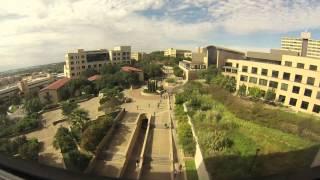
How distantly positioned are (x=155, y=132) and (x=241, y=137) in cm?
366

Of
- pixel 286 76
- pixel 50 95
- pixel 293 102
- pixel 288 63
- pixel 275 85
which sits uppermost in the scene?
pixel 288 63

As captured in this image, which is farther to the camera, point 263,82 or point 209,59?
point 209,59

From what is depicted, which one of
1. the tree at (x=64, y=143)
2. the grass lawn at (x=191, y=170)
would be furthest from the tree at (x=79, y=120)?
the grass lawn at (x=191, y=170)

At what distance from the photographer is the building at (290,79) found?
33.3 feet

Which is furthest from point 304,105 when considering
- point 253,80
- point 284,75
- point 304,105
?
point 253,80

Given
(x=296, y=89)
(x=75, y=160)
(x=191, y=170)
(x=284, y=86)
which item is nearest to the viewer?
(x=75, y=160)

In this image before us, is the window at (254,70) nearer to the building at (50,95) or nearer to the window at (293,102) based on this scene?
the window at (293,102)

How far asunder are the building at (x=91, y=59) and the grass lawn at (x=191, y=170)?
797 inches

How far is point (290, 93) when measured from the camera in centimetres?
1117

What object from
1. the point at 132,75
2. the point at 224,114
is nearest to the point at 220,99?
the point at 224,114

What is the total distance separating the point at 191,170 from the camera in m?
5.63

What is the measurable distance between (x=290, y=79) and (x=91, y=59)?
67.3 feet

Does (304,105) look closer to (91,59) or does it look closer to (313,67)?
(313,67)

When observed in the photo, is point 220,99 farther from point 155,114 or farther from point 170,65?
point 170,65
